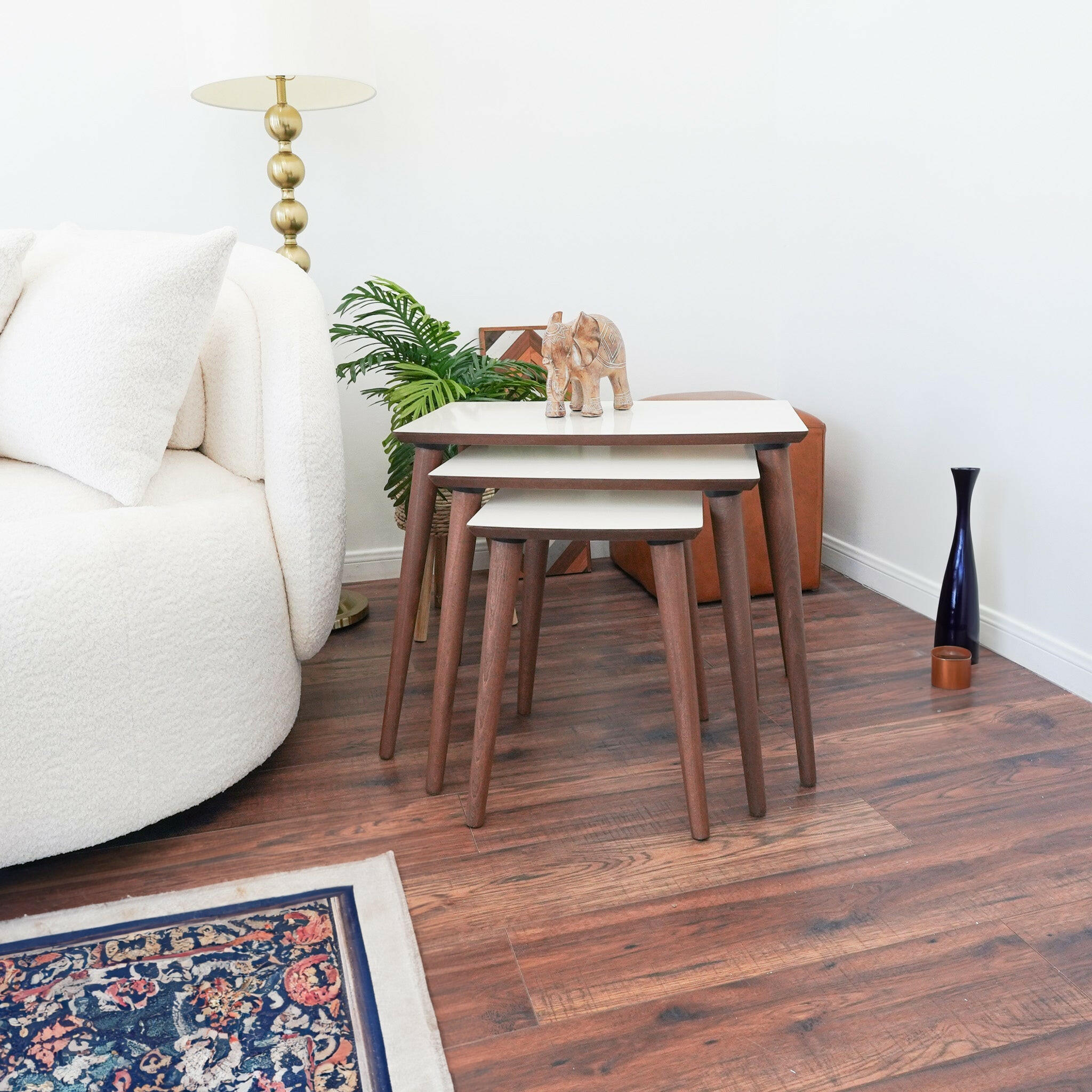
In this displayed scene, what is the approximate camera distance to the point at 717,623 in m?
2.26

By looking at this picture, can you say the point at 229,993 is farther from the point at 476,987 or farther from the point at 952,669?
the point at 952,669

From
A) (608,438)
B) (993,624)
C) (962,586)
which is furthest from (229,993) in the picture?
(993,624)

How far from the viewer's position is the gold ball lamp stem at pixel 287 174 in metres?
2.11

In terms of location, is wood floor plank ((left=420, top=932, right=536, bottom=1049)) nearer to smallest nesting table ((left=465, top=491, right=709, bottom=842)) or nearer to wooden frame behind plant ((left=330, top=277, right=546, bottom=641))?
smallest nesting table ((left=465, top=491, right=709, bottom=842))

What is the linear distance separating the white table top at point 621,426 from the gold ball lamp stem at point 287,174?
0.71 metres

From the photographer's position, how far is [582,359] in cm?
159

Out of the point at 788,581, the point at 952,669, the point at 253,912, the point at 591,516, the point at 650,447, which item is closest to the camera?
the point at 253,912

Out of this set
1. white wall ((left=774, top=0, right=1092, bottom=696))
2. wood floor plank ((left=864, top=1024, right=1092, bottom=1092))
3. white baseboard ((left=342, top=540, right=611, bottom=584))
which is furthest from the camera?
white baseboard ((left=342, top=540, right=611, bottom=584))

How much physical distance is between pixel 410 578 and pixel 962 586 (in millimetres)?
1078

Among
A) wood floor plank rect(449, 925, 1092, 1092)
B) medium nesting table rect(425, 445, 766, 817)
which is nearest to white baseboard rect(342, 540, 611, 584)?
medium nesting table rect(425, 445, 766, 817)

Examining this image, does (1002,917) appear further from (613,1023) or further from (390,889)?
(390,889)

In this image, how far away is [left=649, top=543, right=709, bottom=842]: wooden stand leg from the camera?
1.32 metres

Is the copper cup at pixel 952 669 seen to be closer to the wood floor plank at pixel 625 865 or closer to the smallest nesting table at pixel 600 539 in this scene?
the wood floor plank at pixel 625 865

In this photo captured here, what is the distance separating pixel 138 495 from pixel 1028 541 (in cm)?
160
